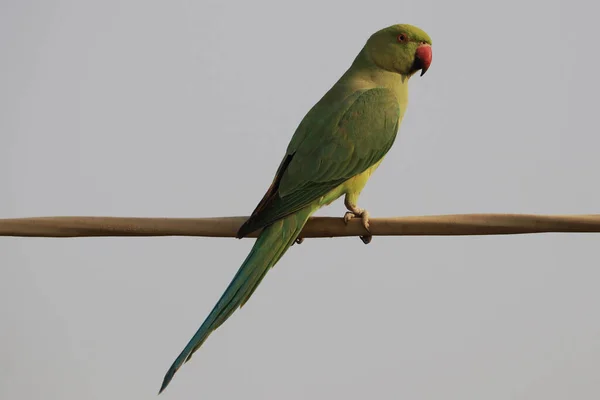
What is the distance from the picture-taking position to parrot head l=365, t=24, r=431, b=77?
4.10 meters

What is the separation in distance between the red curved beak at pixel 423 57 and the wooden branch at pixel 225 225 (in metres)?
1.56

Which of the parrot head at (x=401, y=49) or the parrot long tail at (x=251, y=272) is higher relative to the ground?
the parrot head at (x=401, y=49)

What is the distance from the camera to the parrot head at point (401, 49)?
161 inches

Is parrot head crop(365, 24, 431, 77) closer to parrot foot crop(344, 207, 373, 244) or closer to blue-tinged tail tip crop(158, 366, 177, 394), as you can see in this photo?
parrot foot crop(344, 207, 373, 244)

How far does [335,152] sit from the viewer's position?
3580 mm

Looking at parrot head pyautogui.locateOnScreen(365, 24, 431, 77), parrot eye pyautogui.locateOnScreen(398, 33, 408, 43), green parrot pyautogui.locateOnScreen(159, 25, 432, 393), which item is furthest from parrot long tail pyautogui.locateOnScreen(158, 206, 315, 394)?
parrot eye pyautogui.locateOnScreen(398, 33, 408, 43)

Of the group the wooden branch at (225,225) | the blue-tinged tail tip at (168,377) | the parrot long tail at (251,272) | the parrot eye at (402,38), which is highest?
the parrot eye at (402,38)

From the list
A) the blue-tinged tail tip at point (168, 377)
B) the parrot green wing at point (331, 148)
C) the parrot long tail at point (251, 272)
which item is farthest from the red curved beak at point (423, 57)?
the blue-tinged tail tip at point (168, 377)

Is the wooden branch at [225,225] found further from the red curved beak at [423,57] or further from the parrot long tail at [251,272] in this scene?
the red curved beak at [423,57]

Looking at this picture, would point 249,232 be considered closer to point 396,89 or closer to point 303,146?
point 303,146

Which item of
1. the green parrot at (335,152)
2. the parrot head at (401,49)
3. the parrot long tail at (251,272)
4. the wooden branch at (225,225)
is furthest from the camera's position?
the parrot head at (401,49)

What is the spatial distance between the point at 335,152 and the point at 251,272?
31.0 inches

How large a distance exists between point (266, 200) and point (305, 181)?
0.21 metres

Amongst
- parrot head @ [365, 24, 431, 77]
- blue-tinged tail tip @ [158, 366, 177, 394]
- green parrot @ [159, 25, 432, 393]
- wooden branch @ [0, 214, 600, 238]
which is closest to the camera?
wooden branch @ [0, 214, 600, 238]
